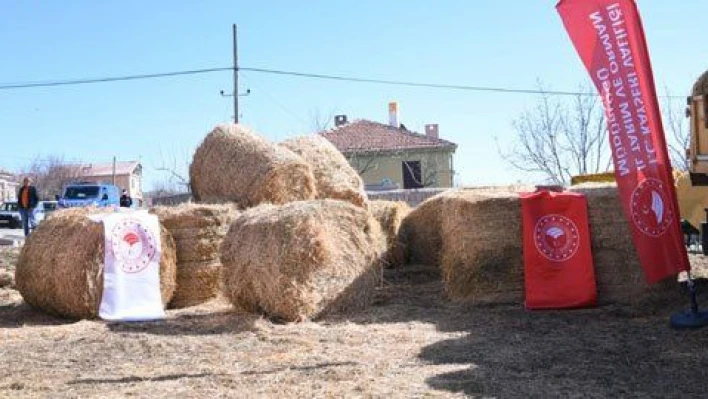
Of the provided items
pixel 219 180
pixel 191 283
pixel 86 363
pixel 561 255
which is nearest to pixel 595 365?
pixel 561 255

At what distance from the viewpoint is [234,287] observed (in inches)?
349

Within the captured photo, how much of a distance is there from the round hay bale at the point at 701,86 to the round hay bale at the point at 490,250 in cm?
223

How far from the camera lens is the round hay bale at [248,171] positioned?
35.1 feet

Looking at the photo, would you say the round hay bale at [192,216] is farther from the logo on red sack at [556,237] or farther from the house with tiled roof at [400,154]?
the house with tiled roof at [400,154]

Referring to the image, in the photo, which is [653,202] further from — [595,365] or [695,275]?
[695,275]

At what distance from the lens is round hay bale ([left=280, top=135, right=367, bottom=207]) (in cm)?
1159

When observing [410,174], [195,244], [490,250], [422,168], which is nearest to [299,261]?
[195,244]

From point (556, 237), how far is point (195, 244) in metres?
4.17

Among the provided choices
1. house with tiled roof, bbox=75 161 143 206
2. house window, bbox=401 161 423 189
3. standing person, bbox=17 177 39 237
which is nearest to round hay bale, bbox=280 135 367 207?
standing person, bbox=17 177 39 237

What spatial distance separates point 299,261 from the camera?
861 centimetres

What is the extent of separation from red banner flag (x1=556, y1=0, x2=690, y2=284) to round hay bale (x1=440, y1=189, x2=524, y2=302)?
1.52 metres

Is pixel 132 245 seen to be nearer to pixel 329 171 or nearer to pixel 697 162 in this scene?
pixel 329 171

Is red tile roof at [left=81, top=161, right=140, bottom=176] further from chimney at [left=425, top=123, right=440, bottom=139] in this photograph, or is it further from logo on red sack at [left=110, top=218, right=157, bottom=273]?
logo on red sack at [left=110, top=218, right=157, bottom=273]

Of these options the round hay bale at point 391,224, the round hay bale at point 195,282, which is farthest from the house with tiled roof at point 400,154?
the round hay bale at point 195,282
